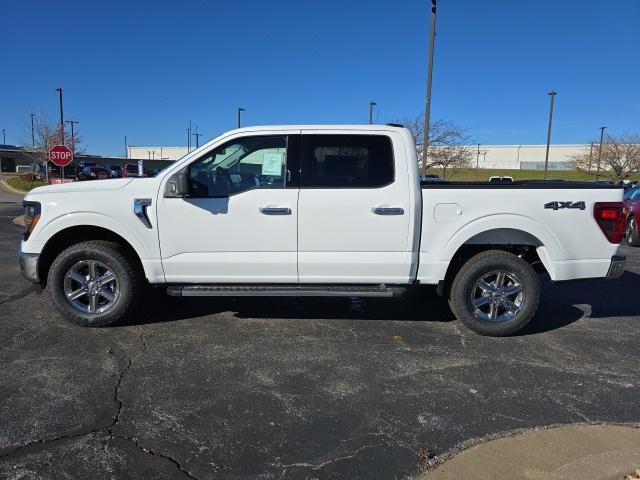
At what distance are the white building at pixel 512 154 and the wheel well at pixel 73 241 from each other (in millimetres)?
97735

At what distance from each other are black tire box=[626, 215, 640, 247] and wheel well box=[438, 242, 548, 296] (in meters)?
9.00

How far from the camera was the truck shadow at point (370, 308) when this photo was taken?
5730mm

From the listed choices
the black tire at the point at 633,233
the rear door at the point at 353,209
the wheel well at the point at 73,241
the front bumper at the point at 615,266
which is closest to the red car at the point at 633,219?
the black tire at the point at 633,233

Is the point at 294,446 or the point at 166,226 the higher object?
the point at 166,226

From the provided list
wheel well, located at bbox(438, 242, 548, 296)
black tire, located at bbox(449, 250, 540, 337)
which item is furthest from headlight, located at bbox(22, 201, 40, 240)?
black tire, located at bbox(449, 250, 540, 337)

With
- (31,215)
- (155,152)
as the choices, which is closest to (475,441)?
(31,215)

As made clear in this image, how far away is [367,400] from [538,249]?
2535mm

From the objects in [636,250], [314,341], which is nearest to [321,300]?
[314,341]

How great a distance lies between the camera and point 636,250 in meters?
12.0

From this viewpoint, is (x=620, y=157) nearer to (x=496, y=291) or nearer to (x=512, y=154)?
(x=496, y=291)

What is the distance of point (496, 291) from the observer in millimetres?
5125

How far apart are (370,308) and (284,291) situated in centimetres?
150

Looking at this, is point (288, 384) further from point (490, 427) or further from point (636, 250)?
point (636, 250)

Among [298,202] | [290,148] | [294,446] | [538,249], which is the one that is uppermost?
[290,148]
